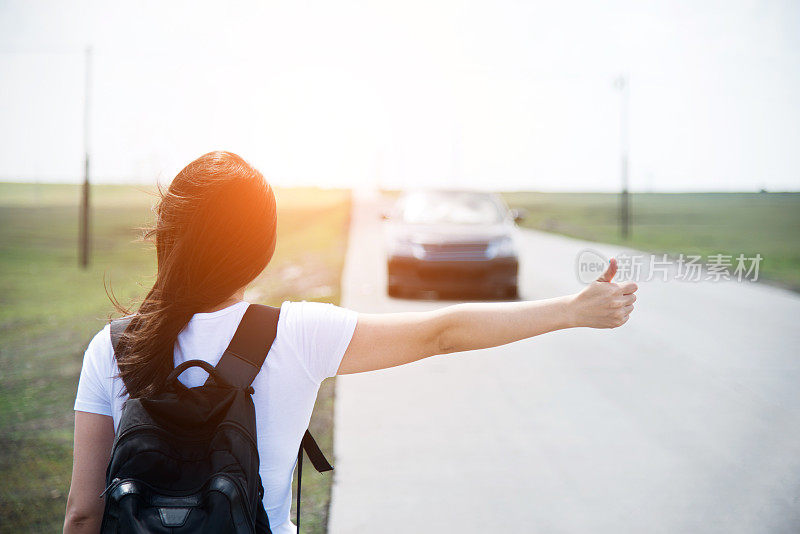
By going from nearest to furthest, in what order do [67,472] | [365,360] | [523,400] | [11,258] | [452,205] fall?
[365,360]
[67,472]
[523,400]
[452,205]
[11,258]

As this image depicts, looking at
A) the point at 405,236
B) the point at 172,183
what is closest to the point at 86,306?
the point at 405,236

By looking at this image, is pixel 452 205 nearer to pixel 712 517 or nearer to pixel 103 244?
pixel 712 517

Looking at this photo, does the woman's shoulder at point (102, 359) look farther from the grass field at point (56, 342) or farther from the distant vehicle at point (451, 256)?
the distant vehicle at point (451, 256)

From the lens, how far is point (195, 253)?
1599 millimetres

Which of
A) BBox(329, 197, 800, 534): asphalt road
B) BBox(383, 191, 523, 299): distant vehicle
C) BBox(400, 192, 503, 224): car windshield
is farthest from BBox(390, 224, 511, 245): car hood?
BBox(329, 197, 800, 534): asphalt road

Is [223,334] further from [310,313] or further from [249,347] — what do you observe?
[310,313]

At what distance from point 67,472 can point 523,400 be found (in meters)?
3.31

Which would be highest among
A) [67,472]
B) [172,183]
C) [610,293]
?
[172,183]

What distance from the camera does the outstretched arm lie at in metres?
1.71

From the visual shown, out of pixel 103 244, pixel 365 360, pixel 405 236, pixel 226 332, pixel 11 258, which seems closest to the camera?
pixel 226 332

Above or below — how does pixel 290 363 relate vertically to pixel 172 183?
below

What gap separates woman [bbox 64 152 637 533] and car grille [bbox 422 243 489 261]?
9.51 m

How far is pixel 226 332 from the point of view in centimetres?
160

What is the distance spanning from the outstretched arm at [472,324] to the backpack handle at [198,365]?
28 centimetres
